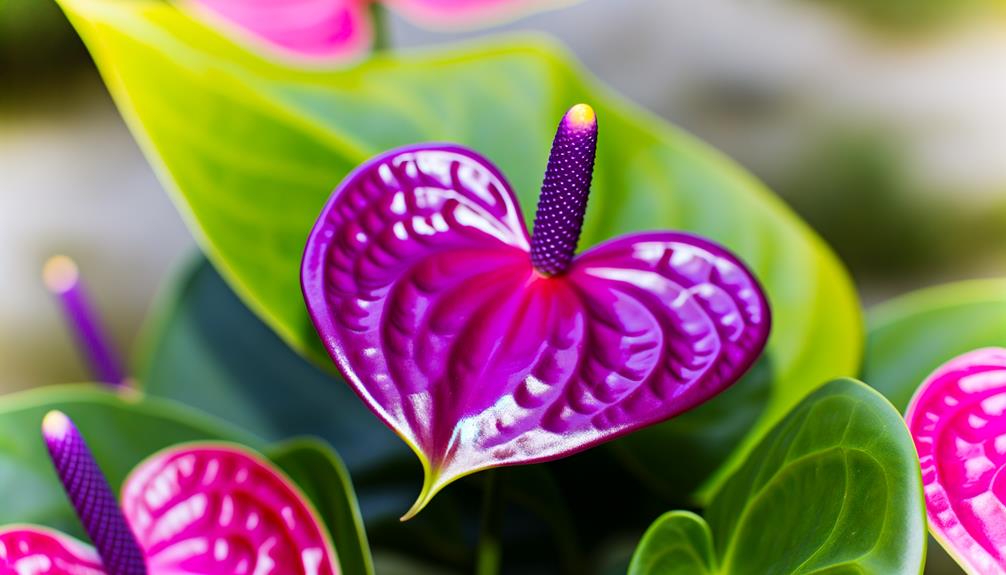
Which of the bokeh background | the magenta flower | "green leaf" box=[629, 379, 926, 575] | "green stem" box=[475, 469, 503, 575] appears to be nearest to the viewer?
"green leaf" box=[629, 379, 926, 575]

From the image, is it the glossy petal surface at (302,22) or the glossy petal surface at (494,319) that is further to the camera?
the glossy petal surface at (302,22)

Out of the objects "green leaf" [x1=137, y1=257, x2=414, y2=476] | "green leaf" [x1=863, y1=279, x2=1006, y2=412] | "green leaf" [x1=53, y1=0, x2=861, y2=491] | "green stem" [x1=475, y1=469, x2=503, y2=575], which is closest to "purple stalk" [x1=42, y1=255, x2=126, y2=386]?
"green leaf" [x1=137, y1=257, x2=414, y2=476]

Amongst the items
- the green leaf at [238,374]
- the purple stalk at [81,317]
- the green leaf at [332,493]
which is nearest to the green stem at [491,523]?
the green leaf at [332,493]

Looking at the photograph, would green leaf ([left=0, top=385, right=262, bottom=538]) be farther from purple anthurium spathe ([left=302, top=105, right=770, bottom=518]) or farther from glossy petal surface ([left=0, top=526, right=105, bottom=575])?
purple anthurium spathe ([left=302, top=105, right=770, bottom=518])

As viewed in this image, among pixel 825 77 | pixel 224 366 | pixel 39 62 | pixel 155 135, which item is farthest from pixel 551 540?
pixel 39 62

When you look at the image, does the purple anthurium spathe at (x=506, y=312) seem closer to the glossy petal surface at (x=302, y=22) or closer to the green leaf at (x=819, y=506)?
the green leaf at (x=819, y=506)

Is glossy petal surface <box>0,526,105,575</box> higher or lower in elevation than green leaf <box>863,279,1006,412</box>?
higher
